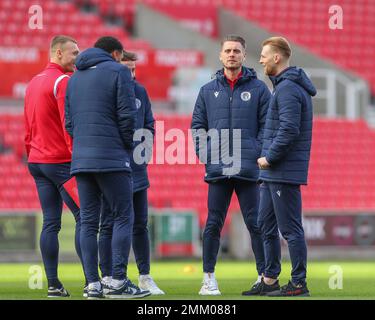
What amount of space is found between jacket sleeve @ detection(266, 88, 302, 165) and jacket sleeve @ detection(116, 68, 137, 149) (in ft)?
3.75

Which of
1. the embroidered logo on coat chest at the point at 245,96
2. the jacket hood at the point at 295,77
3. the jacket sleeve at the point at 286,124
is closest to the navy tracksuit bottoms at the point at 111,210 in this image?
the jacket sleeve at the point at 286,124

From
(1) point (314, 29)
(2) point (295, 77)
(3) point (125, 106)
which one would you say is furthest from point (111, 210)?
(1) point (314, 29)

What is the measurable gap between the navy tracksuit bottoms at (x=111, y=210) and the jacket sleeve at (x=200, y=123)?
0.97 metres

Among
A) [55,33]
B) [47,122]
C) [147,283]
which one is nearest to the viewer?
[47,122]

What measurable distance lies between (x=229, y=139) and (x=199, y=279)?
10.9 feet

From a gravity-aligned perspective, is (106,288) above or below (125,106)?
below

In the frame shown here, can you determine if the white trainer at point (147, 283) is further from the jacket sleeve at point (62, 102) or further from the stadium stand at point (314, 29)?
the stadium stand at point (314, 29)

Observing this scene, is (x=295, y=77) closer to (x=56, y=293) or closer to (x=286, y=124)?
(x=286, y=124)

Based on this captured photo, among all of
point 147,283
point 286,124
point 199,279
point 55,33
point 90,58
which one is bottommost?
point 199,279

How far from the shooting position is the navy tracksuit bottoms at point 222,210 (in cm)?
905

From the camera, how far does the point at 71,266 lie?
49.8 ft

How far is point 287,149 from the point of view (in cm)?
848

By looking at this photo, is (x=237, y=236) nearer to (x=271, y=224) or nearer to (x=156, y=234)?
(x=156, y=234)

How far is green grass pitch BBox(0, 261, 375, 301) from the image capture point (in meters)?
9.16
